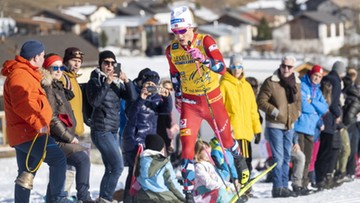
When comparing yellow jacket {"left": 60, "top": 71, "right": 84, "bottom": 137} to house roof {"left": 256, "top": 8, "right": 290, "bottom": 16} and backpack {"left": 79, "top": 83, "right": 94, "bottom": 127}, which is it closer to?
backpack {"left": 79, "top": 83, "right": 94, "bottom": 127}

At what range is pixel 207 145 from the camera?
1050 centimetres

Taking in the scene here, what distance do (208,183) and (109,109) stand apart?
5.41ft

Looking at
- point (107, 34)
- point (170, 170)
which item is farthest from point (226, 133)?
point (107, 34)

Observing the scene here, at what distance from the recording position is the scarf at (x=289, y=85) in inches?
450

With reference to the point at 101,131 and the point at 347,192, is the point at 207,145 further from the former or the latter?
the point at 347,192

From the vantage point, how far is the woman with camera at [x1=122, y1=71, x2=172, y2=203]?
9914 millimetres

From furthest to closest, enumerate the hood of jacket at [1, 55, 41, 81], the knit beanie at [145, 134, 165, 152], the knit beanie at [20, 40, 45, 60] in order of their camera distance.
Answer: the knit beanie at [145, 134, 165, 152]
the knit beanie at [20, 40, 45, 60]
the hood of jacket at [1, 55, 41, 81]

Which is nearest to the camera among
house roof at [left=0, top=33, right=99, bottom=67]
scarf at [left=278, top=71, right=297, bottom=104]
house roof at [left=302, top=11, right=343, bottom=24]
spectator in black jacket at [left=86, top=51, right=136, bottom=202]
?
spectator in black jacket at [left=86, top=51, right=136, bottom=202]

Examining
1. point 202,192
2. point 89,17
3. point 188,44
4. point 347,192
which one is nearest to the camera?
point 188,44

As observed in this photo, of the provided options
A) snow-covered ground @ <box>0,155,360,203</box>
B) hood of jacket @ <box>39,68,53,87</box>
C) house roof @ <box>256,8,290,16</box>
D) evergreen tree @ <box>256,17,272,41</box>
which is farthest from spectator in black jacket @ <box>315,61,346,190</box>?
house roof @ <box>256,8,290,16</box>

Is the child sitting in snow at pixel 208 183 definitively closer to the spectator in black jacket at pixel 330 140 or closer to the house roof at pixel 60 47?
the spectator in black jacket at pixel 330 140

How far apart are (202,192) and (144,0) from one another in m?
129

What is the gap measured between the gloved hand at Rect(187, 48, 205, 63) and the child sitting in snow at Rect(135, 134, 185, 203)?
1.20 m

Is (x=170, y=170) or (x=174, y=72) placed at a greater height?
(x=174, y=72)
